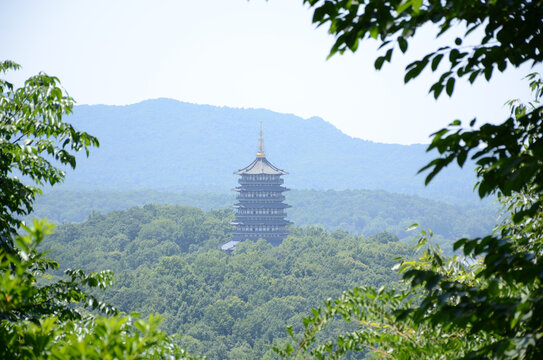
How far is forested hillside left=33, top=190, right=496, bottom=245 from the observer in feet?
415

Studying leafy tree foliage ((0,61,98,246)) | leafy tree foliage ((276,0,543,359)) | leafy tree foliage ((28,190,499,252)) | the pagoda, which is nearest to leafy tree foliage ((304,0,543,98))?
leafy tree foliage ((276,0,543,359))

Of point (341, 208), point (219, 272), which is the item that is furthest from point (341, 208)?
point (219, 272)

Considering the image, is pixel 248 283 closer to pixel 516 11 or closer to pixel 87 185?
pixel 516 11

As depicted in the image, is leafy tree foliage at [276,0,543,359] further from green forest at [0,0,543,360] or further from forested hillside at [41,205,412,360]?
forested hillside at [41,205,412,360]

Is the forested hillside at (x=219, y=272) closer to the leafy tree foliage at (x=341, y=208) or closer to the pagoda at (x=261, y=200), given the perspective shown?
the pagoda at (x=261, y=200)

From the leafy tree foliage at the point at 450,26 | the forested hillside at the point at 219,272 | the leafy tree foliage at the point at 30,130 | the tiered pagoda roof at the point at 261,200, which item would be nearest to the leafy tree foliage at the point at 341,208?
the forested hillside at the point at 219,272

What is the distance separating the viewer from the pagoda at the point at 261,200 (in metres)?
49.7

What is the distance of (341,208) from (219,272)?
90.4m

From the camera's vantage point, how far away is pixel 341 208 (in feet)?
453

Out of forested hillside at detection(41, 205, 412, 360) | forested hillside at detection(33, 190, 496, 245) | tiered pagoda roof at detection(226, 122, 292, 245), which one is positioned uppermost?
tiered pagoda roof at detection(226, 122, 292, 245)

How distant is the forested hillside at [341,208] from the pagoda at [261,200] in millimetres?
74812

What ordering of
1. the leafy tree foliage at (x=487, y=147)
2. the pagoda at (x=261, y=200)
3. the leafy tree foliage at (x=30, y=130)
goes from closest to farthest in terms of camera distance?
the leafy tree foliage at (x=487, y=147)
the leafy tree foliage at (x=30, y=130)
the pagoda at (x=261, y=200)

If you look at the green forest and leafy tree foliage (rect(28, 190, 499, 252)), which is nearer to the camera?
the green forest

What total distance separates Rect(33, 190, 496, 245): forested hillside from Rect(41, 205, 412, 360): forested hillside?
2403 inches
